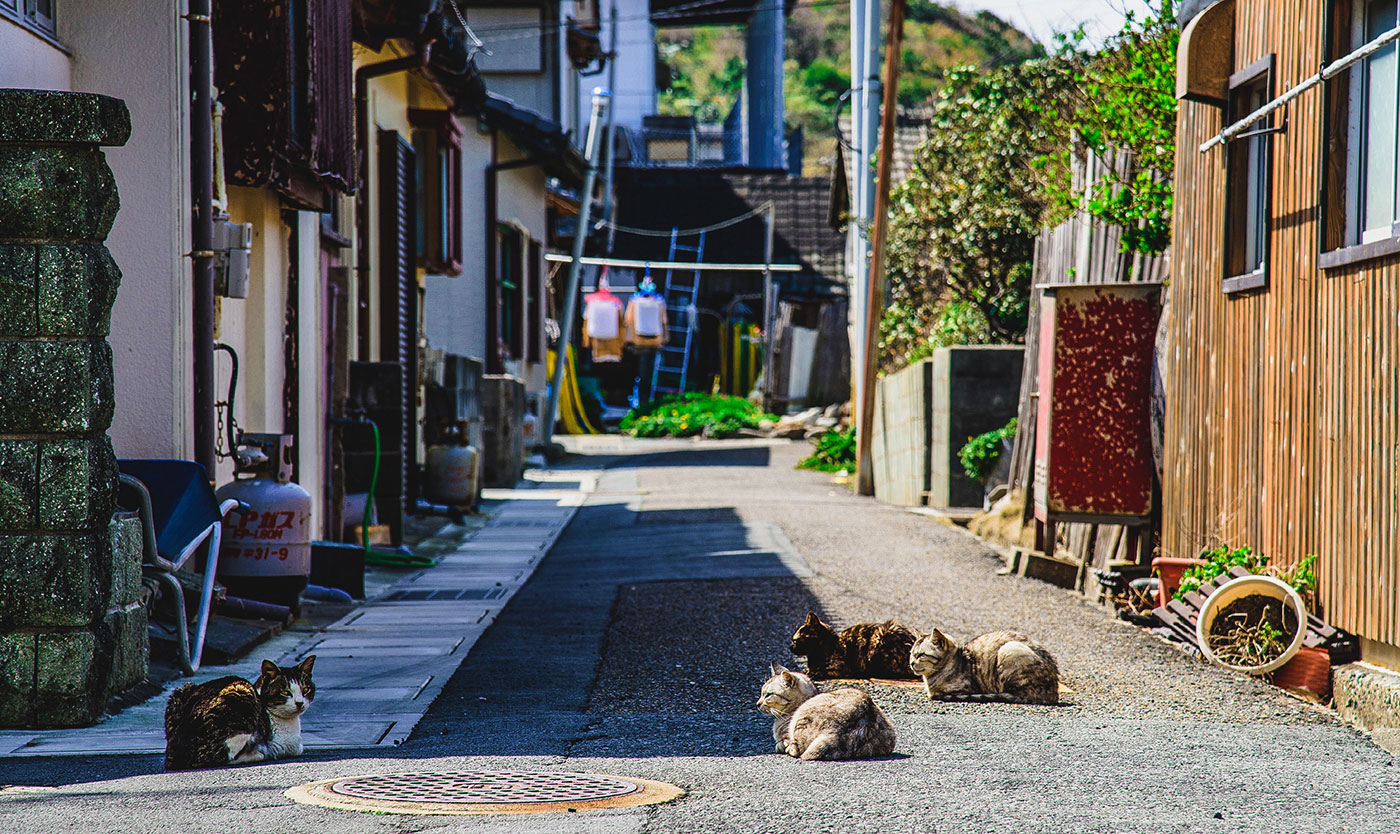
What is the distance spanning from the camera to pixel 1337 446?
676 cm

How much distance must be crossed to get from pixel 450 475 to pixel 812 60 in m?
68.3

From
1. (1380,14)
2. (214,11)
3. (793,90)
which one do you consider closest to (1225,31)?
(1380,14)

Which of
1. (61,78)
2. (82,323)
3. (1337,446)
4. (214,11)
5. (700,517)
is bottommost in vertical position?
(700,517)

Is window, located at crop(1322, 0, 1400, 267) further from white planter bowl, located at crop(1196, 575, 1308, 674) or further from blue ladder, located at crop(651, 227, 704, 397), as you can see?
blue ladder, located at crop(651, 227, 704, 397)

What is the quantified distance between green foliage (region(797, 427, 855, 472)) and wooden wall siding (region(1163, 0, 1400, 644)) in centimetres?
1236

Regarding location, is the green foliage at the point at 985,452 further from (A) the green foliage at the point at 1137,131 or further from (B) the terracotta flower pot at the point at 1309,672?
(B) the terracotta flower pot at the point at 1309,672

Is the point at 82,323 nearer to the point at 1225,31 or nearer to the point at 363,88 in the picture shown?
the point at 1225,31

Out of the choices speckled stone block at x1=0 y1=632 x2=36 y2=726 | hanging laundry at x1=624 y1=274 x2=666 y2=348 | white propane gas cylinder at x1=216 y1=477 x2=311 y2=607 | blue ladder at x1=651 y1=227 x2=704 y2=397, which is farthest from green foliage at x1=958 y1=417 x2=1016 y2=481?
blue ladder at x1=651 y1=227 x2=704 y2=397

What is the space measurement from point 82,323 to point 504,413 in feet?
41.9

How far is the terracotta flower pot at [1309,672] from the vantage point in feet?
21.7

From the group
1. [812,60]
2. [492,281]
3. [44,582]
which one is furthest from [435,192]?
[812,60]

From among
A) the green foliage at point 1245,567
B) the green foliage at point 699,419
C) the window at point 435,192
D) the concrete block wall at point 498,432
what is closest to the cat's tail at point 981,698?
the green foliage at point 1245,567

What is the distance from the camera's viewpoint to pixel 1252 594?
708 centimetres

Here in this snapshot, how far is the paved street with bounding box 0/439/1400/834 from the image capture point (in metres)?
4.25
